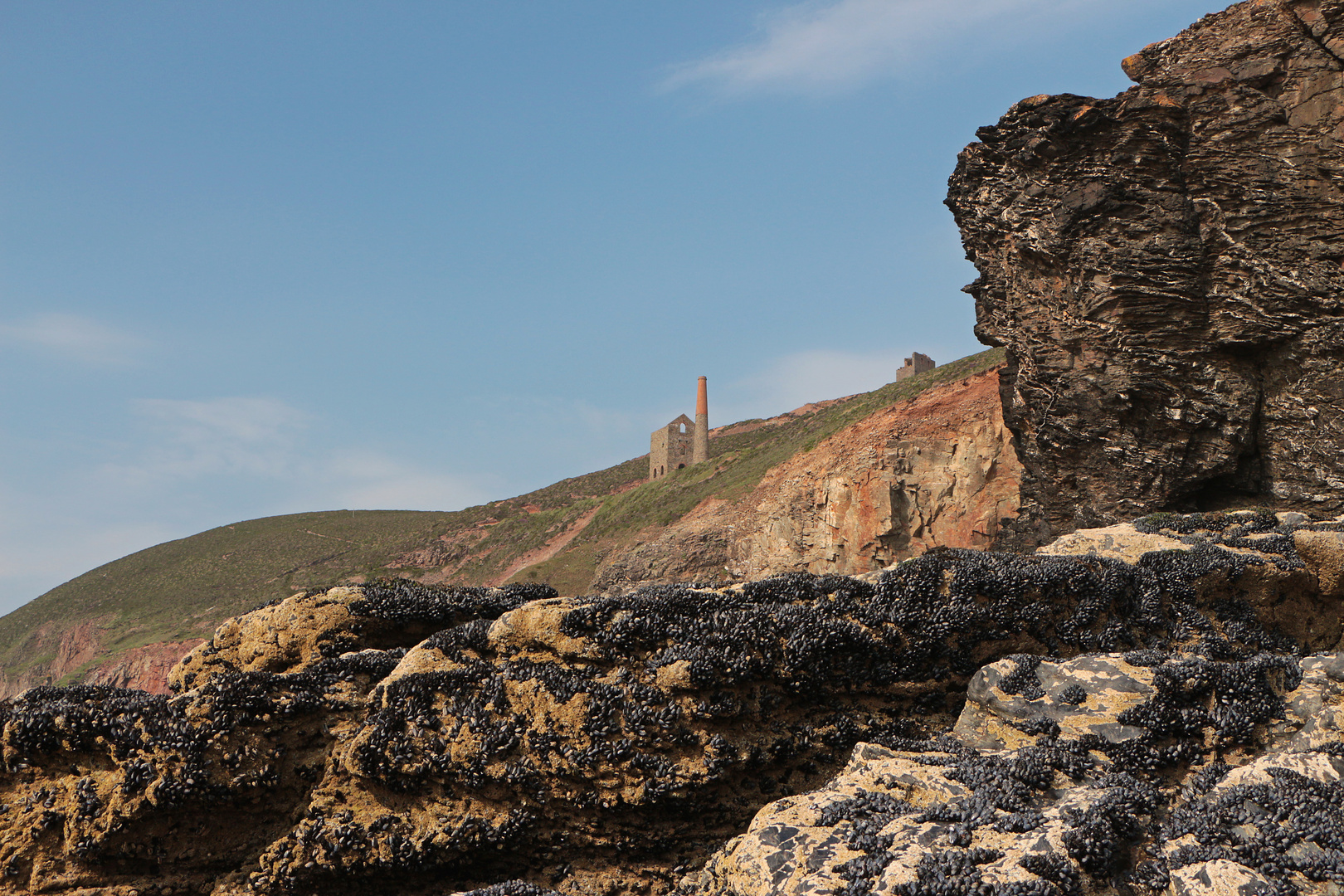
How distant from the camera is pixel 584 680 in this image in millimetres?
9148

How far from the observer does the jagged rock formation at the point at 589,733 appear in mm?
8531

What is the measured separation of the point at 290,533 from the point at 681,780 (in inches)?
3670

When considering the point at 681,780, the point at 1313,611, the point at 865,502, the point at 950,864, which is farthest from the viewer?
the point at 865,502

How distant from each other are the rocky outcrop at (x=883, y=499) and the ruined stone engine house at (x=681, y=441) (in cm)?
2298

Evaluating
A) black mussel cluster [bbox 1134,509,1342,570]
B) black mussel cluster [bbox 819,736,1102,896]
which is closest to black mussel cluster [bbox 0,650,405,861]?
black mussel cluster [bbox 819,736,1102,896]

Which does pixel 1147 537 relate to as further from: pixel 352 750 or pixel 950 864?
pixel 352 750

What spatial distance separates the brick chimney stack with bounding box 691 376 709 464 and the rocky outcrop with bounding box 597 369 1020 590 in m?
21.9

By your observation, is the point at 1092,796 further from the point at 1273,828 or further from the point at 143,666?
the point at 143,666

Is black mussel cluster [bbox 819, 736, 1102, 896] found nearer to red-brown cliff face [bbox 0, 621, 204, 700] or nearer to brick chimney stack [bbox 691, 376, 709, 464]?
red-brown cliff face [bbox 0, 621, 204, 700]

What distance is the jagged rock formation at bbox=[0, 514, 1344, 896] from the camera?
8.53 metres

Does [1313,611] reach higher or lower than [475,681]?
lower

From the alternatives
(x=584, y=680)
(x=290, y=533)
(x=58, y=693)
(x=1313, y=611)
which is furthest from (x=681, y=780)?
(x=290, y=533)

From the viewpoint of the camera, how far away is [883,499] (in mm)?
42062

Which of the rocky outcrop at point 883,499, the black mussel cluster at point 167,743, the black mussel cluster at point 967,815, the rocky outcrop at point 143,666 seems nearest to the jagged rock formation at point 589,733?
the black mussel cluster at point 167,743
